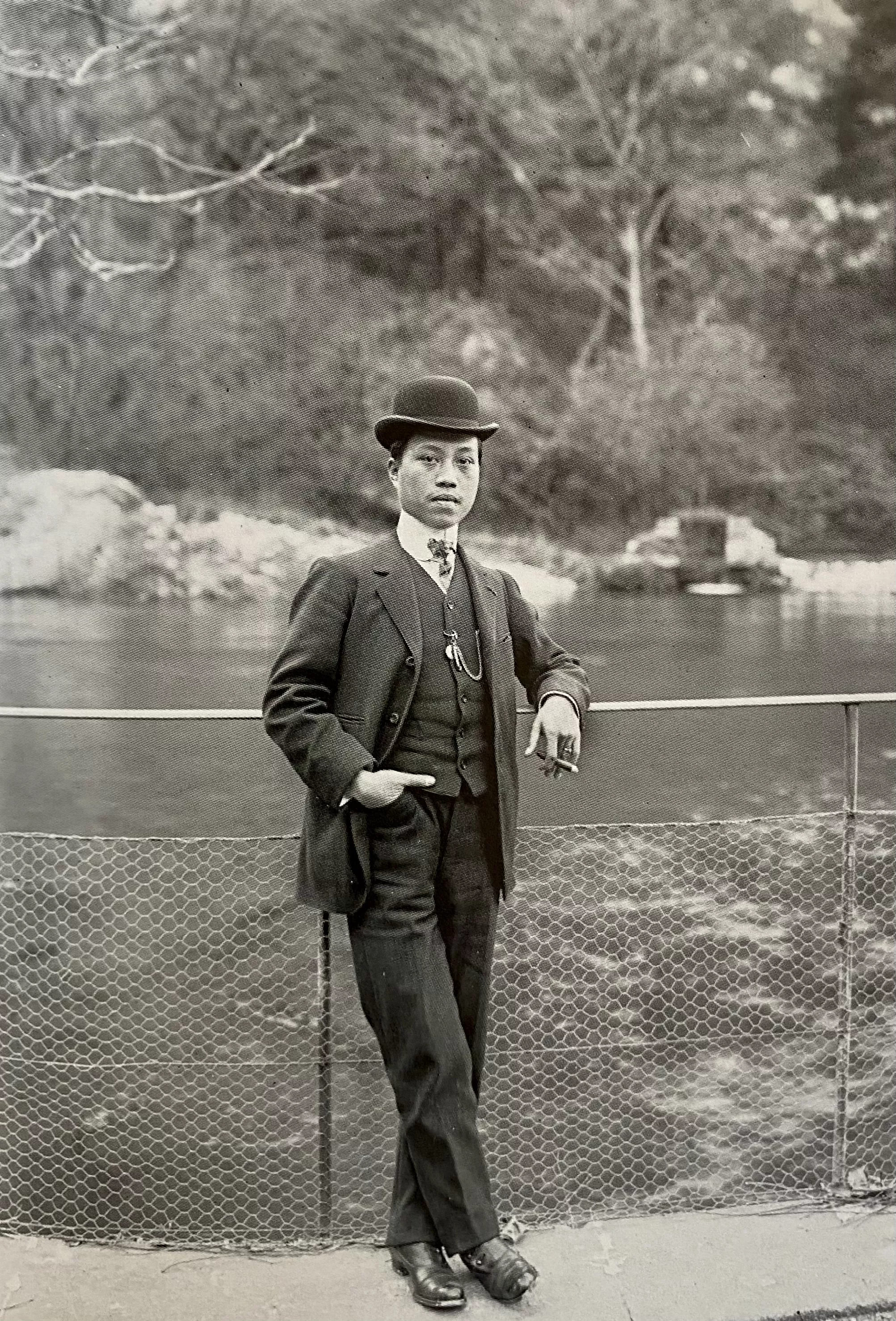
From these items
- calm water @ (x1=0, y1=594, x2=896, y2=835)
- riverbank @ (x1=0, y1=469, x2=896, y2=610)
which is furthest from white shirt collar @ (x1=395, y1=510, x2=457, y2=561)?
calm water @ (x1=0, y1=594, x2=896, y2=835)

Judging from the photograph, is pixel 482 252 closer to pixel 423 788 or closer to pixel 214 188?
pixel 214 188

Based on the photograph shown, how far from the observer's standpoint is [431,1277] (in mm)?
2295

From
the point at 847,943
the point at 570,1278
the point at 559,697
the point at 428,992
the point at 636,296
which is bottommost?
the point at 570,1278

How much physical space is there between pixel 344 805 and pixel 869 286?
454 cm

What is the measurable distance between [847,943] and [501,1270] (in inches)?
43.0

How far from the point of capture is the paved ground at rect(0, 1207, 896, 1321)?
2324 millimetres

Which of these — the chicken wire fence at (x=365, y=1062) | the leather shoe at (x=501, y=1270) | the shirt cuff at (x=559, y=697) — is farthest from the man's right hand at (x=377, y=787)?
the leather shoe at (x=501, y=1270)

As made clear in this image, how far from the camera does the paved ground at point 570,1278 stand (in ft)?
7.63

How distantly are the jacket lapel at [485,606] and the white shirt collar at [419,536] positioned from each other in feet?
0.26

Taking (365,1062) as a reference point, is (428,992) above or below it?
above

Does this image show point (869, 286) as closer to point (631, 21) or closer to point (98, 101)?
point (631, 21)

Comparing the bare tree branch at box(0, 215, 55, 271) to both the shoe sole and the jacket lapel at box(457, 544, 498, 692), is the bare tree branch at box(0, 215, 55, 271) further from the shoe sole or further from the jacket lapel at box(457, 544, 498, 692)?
the shoe sole

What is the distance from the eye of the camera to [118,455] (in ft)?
17.1

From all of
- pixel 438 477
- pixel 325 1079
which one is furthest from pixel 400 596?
pixel 325 1079
